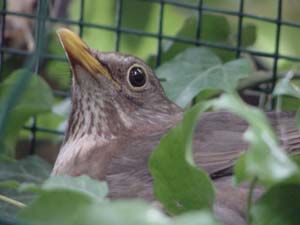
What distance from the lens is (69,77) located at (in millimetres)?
3588

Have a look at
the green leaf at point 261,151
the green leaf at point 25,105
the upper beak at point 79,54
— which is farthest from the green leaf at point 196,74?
the green leaf at point 261,151

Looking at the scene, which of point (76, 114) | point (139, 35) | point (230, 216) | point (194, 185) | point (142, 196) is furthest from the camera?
point (139, 35)

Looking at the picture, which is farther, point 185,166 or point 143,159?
point 143,159

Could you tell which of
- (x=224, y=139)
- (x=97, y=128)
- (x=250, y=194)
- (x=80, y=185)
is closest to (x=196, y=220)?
(x=250, y=194)

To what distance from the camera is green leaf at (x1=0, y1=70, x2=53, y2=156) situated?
3.23 meters

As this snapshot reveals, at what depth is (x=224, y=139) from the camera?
297 cm

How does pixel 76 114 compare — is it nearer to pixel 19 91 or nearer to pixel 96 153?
pixel 96 153

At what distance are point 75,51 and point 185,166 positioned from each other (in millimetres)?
1300

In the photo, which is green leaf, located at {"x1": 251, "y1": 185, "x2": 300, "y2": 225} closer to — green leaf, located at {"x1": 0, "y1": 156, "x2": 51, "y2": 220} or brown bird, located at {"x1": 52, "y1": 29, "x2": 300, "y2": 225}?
brown bird, located at {"x1": 52, "y1": 29, "x2": 300, "y2": 225}

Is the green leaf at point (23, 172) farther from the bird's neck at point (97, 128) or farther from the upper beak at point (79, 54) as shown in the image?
the upper beak at point (79, 54)

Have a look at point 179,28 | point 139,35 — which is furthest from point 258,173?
point 179,28

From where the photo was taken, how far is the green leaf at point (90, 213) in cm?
150

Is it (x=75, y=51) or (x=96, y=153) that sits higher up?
(x=75, y=51)

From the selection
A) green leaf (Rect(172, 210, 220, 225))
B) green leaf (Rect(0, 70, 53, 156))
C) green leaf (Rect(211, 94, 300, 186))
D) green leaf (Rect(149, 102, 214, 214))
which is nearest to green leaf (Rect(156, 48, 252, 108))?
green leaf (Rect(0, 70, 53, 156))
